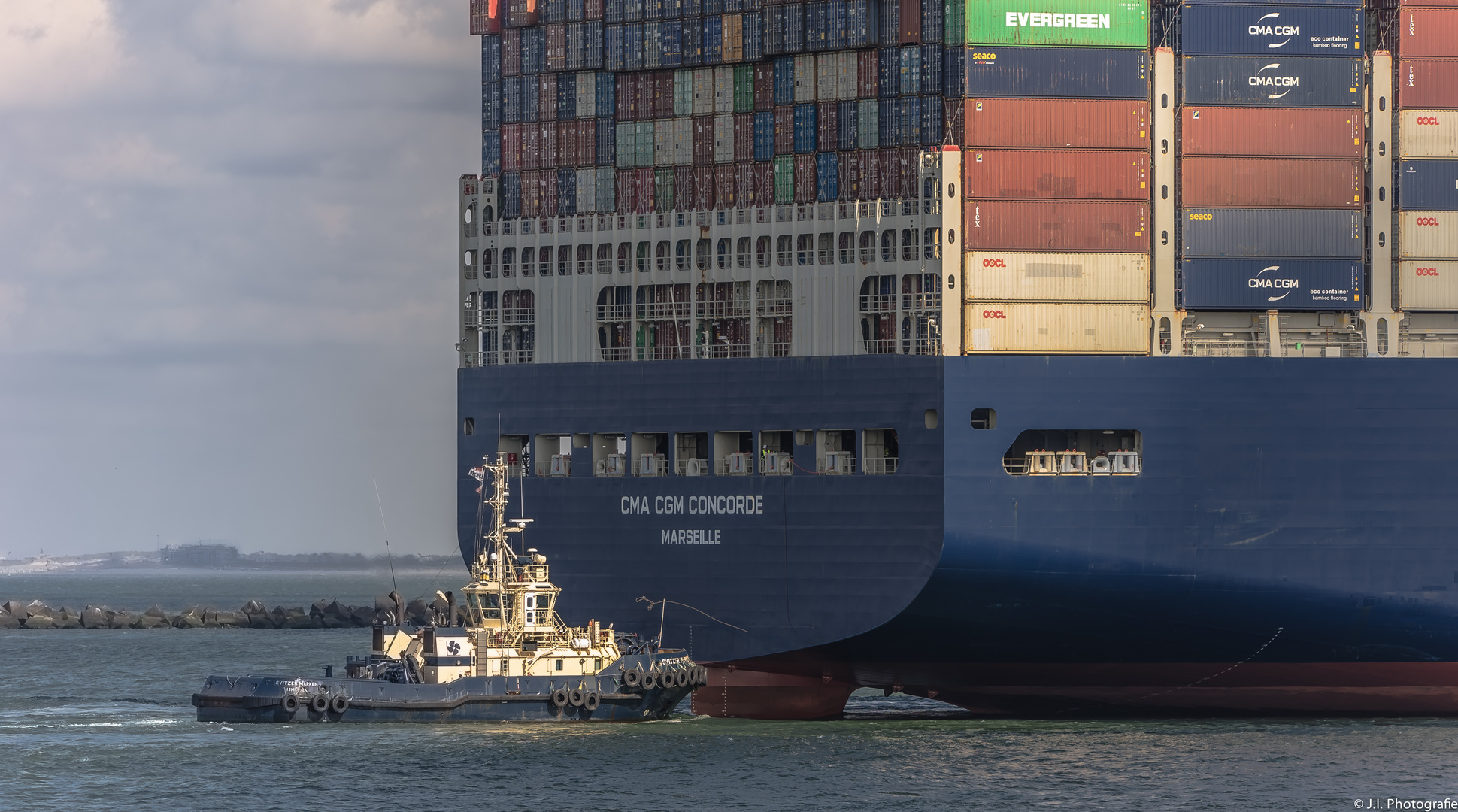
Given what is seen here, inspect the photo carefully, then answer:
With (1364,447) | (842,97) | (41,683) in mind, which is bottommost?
(41,683)

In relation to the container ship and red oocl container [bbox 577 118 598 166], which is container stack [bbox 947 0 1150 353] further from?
red oocl container [bbox 577 118 598 166]

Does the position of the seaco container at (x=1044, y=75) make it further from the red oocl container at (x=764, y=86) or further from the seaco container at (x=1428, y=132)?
the seaco container at (x=1428, y=132)

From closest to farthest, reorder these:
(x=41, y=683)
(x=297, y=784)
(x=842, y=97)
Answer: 1. (x=297, y=784)
2. (x=842, y=97)
3. (x=41, y=683)

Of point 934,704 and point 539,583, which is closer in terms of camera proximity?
point 539,583

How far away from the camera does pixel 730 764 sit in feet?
141

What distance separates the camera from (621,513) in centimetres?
5050

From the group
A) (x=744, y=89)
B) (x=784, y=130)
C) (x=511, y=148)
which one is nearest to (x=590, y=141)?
(x=511, y=148)

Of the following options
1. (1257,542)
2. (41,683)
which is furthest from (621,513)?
(41,683)

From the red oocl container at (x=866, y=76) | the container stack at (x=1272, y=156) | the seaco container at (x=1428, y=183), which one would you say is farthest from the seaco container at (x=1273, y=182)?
the red oocl container at (x=866, y=76)

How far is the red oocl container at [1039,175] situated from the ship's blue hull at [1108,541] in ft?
12.8

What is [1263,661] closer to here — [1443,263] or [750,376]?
[1443,263]

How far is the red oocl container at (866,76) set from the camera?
49.4 meters

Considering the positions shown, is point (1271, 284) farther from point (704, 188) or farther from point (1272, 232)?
point (704, 188)

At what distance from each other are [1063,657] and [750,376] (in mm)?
9841
